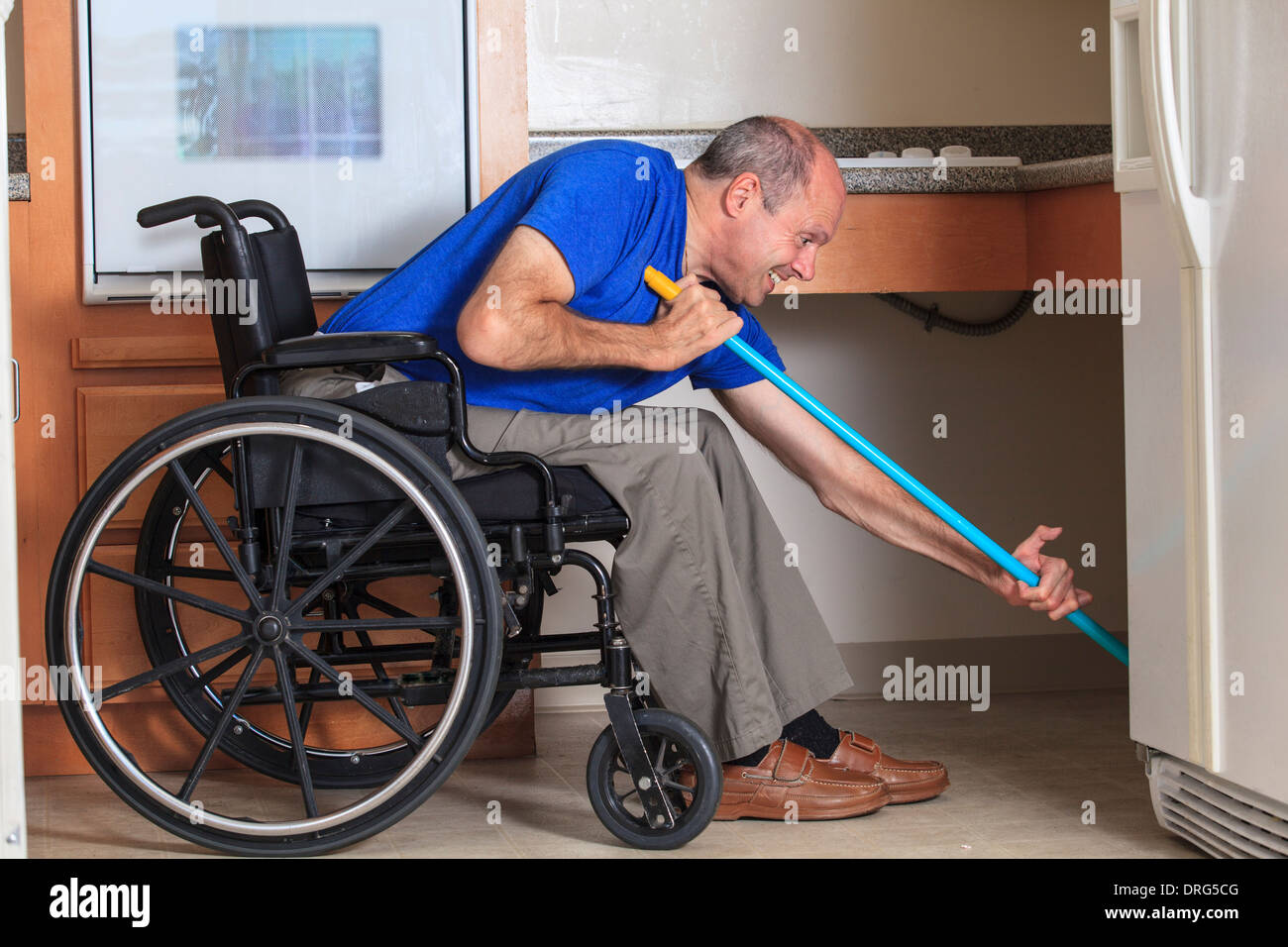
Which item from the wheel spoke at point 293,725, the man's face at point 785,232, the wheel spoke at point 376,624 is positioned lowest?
the wheel spoke at point 293,725

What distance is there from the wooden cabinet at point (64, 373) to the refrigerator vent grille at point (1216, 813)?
126 centimetres

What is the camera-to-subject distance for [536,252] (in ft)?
4.70

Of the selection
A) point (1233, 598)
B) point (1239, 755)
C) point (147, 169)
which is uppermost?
point (147, 169)

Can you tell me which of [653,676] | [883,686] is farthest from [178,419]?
[883,686]

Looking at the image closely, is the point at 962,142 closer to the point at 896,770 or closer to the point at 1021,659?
the point at 1021,659

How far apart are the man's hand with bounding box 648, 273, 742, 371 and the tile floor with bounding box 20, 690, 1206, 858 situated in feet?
1.75

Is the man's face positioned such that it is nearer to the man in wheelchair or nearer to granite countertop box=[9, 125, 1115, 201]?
the man in wheelchair

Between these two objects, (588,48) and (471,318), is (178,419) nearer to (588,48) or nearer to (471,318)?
(471,318)

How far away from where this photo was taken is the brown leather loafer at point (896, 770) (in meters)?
1.68

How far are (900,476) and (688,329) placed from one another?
31 centimetres

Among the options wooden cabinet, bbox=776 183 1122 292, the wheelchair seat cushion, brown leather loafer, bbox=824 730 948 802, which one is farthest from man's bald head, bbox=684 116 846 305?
brown leather loafer, bbox=824 730 948 802

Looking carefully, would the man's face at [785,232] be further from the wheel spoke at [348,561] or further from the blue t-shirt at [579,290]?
the wheel spoke at [348,561]

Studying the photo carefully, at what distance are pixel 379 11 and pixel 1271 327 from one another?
127cm

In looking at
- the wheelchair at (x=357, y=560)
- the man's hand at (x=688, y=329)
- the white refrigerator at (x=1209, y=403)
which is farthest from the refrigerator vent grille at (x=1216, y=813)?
the man's hand at (x=688, y=329)
